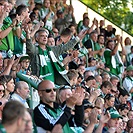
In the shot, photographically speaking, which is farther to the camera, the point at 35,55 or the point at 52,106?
the point at 35,55

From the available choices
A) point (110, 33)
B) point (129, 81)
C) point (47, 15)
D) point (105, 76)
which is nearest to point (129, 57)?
point (110, 33)

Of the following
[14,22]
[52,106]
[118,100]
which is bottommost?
[118,100]

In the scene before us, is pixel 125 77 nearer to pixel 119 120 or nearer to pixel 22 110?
pixel 119 120

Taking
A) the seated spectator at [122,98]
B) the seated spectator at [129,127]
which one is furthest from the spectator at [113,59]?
the seated spectator at [129,127]

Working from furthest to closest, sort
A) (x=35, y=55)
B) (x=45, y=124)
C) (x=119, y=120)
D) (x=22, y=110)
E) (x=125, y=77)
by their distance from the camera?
(x=125, y=77)
(x=35, y=55)
(x=119, y=120)
(x=45, y=124)
(x=22, y=110)

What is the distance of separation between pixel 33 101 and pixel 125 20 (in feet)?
44.8

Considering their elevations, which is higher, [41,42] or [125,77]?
[41,42]

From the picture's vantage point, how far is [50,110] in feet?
22.5

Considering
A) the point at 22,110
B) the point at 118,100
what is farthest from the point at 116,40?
the point at 22,110

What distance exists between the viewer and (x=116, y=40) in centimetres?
1683

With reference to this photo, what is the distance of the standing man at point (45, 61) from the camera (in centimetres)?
992

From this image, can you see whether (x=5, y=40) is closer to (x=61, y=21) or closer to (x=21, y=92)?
(x=21, y=92)

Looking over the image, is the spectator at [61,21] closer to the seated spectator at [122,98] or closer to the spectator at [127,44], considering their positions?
the spectator at [127,44]

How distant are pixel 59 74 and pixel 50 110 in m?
3.37
